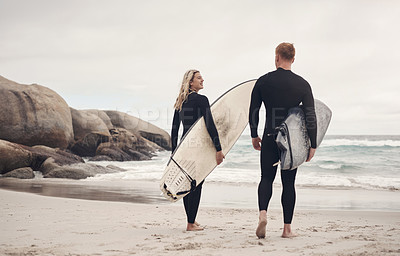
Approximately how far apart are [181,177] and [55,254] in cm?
155

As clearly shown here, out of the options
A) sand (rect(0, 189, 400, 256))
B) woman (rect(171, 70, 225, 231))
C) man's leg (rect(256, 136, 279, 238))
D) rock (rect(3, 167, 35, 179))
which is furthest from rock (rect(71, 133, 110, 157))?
man's leg (rect(256, 136, 279, 238))

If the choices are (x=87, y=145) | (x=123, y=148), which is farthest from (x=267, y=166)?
(x=123, y=148)

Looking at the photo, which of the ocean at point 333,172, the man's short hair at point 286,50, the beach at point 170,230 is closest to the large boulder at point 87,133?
the ocean at point 333,172

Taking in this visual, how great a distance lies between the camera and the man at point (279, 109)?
3596mm

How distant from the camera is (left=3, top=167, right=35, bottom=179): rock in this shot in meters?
10.5

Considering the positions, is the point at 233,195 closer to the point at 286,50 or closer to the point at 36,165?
the point at 286,50

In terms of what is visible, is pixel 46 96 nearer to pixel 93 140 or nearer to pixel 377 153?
pixel 93 140

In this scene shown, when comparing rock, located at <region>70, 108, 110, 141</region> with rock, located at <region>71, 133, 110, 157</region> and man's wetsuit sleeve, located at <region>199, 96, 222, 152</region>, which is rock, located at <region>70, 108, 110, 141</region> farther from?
man's wetsuit sleeve, located at <region>199, 96, 222, 152</region>

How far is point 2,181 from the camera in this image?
9.59m

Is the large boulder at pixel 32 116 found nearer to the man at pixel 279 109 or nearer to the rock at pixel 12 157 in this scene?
the rock at pixel 12 157

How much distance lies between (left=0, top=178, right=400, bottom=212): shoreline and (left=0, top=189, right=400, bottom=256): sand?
69cm

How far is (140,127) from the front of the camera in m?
26.9

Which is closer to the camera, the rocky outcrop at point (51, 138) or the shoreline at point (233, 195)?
the shoreline at point (233, 195)

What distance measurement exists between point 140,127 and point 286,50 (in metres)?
23.8
